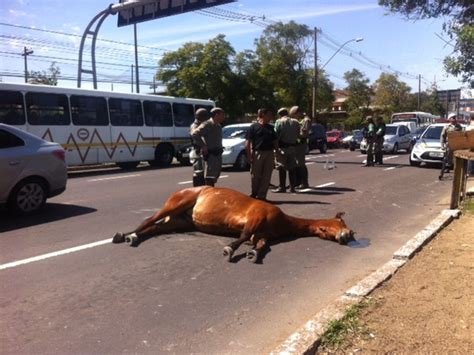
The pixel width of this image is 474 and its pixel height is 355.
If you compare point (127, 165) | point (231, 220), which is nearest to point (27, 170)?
point (231, 220)

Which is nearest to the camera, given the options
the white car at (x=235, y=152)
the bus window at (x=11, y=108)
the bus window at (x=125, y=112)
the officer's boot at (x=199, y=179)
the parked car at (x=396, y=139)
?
the officer's boot at (x=199, y=179)

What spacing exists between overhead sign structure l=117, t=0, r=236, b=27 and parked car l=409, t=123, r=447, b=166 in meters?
9.36

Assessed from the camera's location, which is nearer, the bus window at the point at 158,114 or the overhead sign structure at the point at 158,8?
the bus window at the point at 158,114

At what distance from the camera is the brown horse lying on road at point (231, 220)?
6.10 m

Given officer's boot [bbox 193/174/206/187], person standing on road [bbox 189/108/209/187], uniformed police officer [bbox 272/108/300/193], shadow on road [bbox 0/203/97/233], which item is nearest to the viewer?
shadow on road [bbox 0/203/97/233]

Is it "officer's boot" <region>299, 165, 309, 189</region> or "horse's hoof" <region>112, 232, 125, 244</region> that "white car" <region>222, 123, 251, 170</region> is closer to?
"officer's boot" <region>299, 165, 309, 189</region>

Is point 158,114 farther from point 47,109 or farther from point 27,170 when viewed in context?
point 27,170

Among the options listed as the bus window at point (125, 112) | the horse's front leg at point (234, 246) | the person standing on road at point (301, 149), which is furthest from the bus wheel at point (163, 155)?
the horse's front leg at point (234, 246)

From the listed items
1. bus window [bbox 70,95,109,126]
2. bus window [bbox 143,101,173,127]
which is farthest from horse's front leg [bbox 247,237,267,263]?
bus window [bbox 143,101,173,127]

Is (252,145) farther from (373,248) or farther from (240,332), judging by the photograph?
(240,332)

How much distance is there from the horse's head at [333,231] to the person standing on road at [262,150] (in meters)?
3.03

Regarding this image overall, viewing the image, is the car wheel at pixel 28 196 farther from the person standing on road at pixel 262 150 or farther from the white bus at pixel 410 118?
the white bus at pixel 410 118

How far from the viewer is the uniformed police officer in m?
11.3

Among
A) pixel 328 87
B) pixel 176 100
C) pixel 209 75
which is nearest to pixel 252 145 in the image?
pixel 176 100
